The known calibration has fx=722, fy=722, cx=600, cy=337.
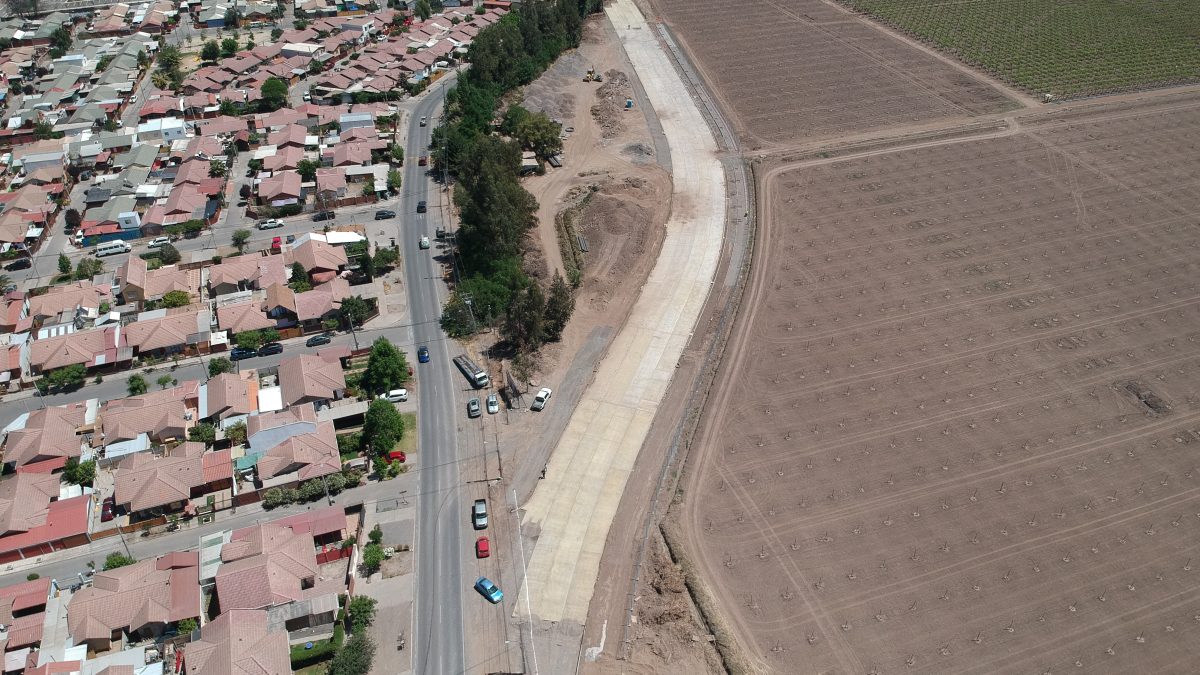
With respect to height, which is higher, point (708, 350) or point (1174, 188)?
point (1174, 188)

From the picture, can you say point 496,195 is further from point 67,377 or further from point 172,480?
point 67,377

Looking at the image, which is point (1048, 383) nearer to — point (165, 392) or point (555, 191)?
point (555, 191)

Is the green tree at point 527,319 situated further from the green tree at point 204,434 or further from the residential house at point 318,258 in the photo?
the green tree at point 204,434

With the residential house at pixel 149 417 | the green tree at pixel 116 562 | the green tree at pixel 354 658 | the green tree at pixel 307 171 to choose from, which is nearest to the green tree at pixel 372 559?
the green tree at pixel 354 658

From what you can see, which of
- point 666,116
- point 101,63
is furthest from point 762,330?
point 101,63

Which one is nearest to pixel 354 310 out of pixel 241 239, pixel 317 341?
pixel 317 341

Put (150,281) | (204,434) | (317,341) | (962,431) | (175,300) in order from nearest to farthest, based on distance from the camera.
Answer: (204,434), (962,431), (317,341), (175,300), (150,281)
